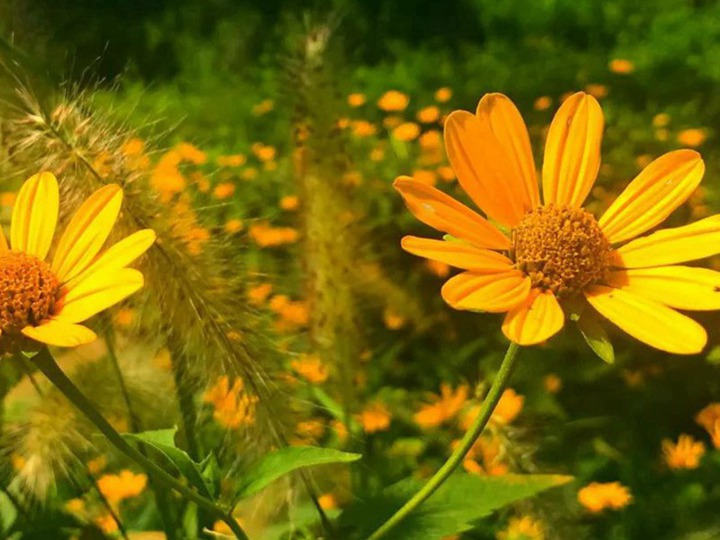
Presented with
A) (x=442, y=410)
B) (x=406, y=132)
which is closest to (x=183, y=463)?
(x=442, y=410)

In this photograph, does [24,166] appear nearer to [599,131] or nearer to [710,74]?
[599,131]

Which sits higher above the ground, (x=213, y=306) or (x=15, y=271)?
(x=15, y=271)

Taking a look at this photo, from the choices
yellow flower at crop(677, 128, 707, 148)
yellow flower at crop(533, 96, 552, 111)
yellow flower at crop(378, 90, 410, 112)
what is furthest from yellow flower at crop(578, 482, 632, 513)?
yellow flower at crop(378, 90, 410, 112)

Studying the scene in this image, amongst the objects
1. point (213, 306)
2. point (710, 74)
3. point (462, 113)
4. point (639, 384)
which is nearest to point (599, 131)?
point (462, 113)

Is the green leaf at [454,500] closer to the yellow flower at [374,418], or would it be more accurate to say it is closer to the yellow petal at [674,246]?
the yellow petal at [674,246]

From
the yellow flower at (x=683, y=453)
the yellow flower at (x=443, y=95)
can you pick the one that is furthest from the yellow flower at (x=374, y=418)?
the yellow flower at (x=443, y=95)

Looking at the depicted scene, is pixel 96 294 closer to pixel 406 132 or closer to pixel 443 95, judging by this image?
pixel 406 132

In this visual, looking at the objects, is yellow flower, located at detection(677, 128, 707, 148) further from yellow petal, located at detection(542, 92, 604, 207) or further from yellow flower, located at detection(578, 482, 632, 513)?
yellow petal, located at detection(542, 92, 604, 207)
